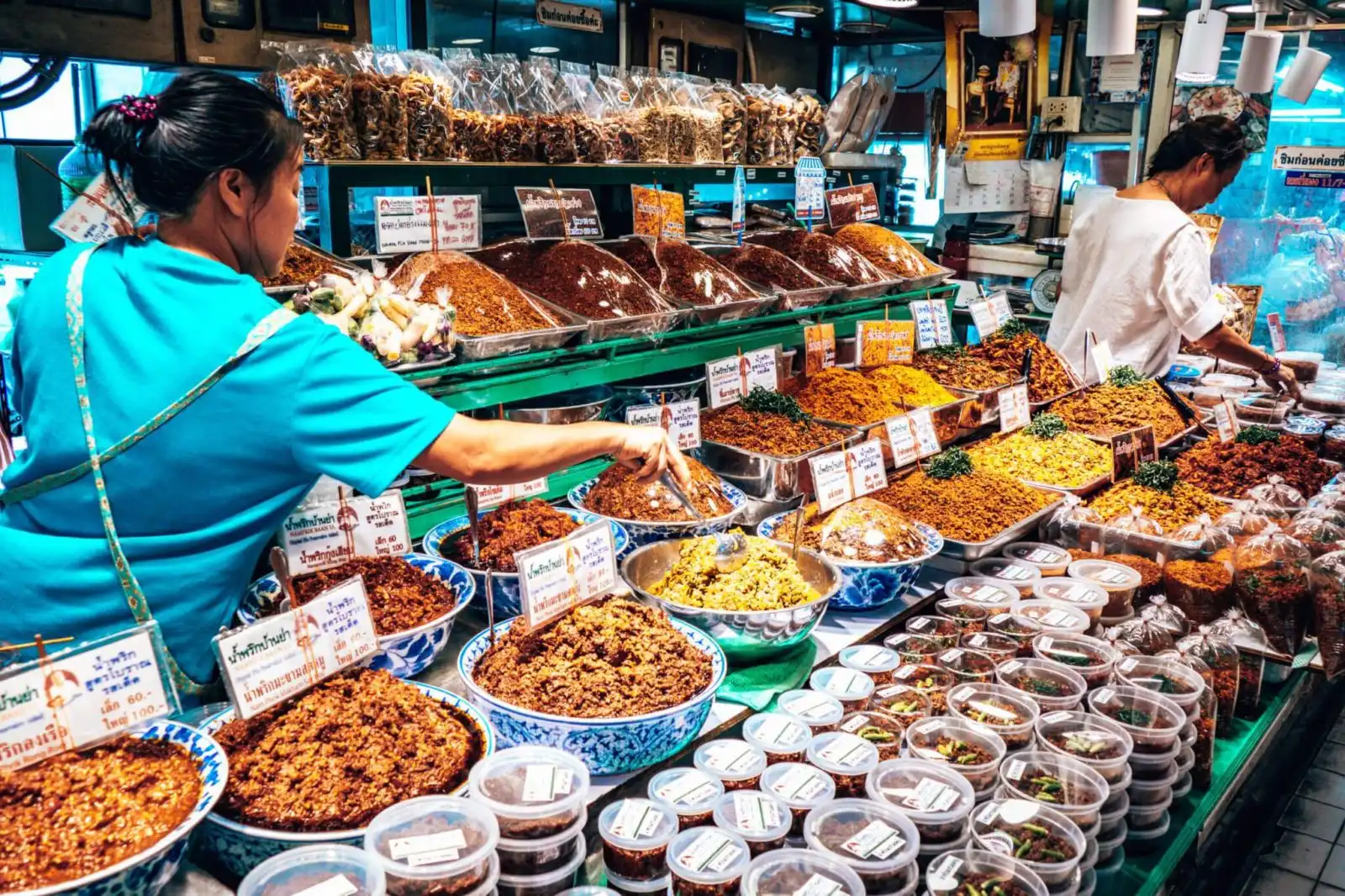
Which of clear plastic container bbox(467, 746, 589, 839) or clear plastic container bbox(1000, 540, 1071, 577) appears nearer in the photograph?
clear plastic container bbox(467, 746, 589, 839)

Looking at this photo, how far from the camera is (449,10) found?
4.60 metres

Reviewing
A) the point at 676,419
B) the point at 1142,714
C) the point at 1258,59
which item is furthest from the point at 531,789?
the point at 1258,59

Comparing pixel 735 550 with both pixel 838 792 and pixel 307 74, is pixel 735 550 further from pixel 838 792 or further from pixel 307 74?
pixel 307 74

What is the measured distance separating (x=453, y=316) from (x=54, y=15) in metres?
1.69

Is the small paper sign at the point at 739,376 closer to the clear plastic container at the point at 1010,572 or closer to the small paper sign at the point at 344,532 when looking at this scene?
the clear plastic container at the point at 1010,572

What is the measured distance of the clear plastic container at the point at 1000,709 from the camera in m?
1.78

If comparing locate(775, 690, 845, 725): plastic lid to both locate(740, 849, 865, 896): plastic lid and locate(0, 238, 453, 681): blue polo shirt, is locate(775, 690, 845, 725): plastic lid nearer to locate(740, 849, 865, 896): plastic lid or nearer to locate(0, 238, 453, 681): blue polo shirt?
locate(740, 849, 865, 896): plastic lid

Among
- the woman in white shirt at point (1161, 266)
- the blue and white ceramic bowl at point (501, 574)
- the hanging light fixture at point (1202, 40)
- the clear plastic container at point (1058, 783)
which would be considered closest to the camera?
the clear plastic container at point (1058, 783)

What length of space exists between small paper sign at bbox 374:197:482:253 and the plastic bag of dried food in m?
0.17

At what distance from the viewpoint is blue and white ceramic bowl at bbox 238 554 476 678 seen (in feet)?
5.73

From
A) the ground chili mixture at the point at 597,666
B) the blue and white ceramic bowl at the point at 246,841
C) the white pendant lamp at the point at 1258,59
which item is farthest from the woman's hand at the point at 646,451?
the white pendant lamp at the point at 1258,59

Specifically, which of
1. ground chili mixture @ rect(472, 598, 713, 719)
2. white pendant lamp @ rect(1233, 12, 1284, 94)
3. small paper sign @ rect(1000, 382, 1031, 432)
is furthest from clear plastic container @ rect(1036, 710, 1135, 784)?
white pendant lamp @ rect(1233, 12, 1284, 94)

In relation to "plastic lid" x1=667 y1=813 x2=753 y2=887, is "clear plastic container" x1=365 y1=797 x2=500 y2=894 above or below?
above

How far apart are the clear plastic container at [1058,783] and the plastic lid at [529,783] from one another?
76cm
